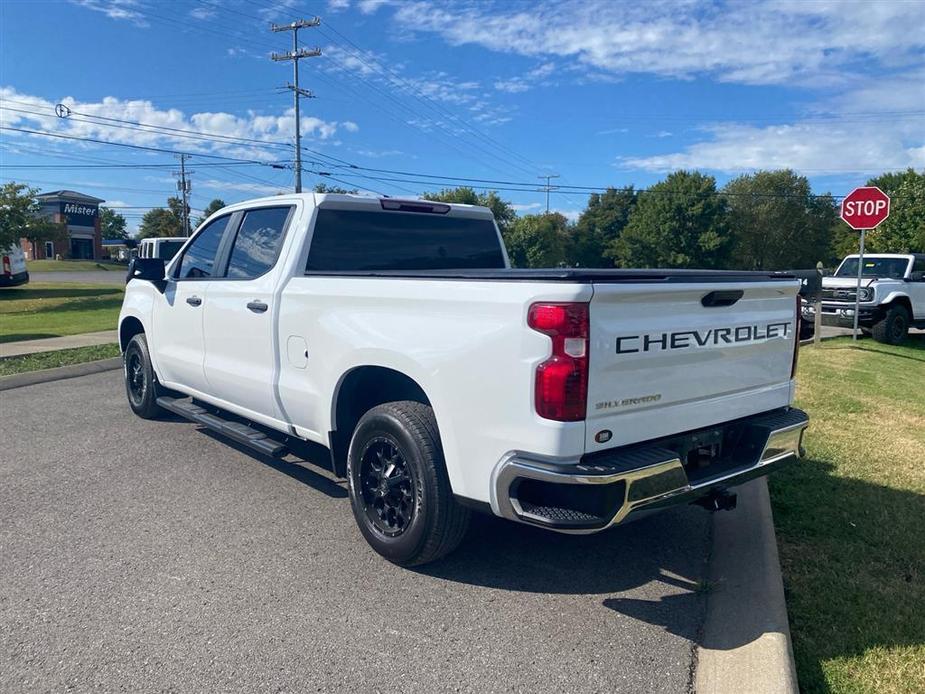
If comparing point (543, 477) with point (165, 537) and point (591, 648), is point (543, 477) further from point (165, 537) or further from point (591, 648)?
Result: point (165, 537)

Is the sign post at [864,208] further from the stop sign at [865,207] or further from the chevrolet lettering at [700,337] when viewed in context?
the chevrolet lettering at [700,337]

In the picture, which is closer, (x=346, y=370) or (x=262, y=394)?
(x=346, y=370)

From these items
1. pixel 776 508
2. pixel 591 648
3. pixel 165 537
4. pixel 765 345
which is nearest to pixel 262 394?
pixel 165 537

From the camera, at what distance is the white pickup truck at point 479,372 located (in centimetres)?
295

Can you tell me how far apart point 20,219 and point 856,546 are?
26.8 meters

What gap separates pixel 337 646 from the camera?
9.96 feet

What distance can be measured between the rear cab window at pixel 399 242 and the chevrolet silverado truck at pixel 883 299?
10.5 m

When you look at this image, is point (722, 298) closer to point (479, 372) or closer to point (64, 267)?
point (479, 372)

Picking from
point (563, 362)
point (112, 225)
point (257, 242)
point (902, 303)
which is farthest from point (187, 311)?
point (112, 225)

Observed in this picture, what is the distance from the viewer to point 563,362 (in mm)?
2881

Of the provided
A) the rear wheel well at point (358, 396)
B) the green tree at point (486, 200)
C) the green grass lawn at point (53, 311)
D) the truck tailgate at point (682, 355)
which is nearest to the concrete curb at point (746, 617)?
the truck tailgate at point (682, 355)

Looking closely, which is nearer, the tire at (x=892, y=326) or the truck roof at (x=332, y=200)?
the truck roof at (x=332, y=200)

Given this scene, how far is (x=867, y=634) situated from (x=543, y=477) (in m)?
1.57

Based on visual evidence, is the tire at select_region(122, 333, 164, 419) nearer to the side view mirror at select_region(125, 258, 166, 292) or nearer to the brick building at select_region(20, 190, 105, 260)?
the side view mirror at select_region(125, 258, 166, 292)
